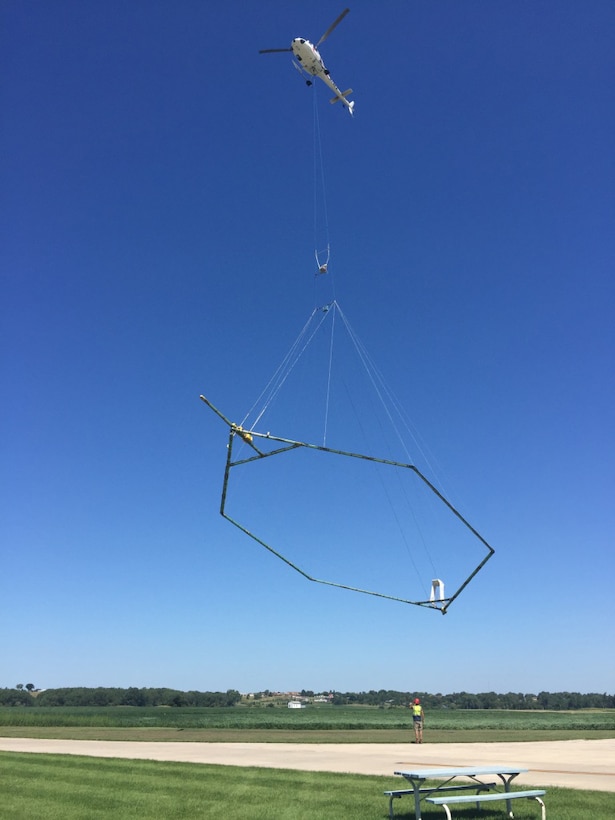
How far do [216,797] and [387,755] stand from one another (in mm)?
9404

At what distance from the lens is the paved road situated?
52.3 ft

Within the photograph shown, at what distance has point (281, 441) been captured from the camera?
13.2 metres

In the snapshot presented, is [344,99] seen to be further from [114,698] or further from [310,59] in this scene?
[114,698]

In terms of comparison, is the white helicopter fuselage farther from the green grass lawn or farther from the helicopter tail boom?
the green grass lawn

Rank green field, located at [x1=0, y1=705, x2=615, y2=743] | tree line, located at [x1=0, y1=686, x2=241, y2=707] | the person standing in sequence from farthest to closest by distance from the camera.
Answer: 1. tree line, located at [x1=0, y1=686, x2=241, y2=707]
2. green field, located at [x1=0, y1=705, x2=615, y2=743]
3. the person standing

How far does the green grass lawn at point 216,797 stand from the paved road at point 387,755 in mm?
Answer: 1560

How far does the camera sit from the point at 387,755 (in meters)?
20.4

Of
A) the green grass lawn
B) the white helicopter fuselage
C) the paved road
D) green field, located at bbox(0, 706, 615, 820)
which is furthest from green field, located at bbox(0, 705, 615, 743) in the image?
the white helicopter fuselage

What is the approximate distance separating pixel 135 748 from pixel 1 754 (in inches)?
185

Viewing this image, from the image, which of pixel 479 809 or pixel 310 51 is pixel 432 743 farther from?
pixel 310 51

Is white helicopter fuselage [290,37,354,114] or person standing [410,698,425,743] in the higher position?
white helicopter fuselage [290,37,354,114]

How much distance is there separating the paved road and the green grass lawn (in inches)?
61.4

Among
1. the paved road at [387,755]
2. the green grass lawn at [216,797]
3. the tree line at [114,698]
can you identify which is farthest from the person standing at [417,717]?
the tree line at [114,698]

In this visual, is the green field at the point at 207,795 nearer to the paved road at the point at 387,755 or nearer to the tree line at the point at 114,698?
the paved road at the point at 387,755
